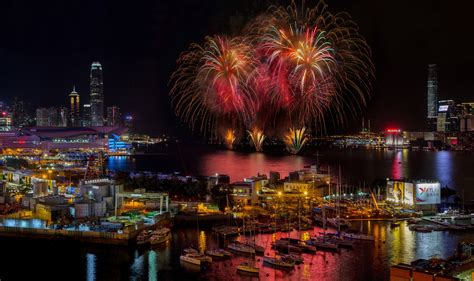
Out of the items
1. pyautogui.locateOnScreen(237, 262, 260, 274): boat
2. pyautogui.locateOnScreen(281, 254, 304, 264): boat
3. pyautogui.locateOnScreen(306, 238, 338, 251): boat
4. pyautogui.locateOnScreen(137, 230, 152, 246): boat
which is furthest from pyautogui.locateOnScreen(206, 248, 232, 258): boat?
pyautogui.locateOnScreen(306, 238, 338, 251): boat

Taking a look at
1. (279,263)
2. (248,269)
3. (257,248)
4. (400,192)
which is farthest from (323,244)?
(400,192)

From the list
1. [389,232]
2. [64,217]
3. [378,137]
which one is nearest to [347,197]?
[389,232]

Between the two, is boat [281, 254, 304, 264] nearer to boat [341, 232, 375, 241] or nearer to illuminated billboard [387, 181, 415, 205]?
boat [341, 232, 375, 241]

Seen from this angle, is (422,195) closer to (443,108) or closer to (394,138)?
(394,138)

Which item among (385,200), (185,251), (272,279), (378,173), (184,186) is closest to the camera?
(272,279)

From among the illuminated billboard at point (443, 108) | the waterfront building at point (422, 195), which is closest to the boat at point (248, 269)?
the waterfront building at point (422, 195)

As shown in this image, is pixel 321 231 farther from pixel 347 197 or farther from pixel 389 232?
pixel 347 197
